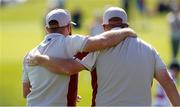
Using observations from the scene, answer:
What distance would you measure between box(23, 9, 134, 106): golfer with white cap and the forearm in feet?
0.17

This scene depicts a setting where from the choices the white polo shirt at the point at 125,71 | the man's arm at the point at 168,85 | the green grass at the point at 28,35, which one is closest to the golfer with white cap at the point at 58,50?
the white polo shirt at the point at 125,71

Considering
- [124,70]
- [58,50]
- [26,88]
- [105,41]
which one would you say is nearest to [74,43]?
[58,50]

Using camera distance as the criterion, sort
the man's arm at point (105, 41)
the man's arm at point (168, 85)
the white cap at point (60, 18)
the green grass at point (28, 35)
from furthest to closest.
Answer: the green grass at point (28, 35) → the white cap at point (60, 18) → the man's arm at point (168, 85) → the man's arm at point (105, 41)

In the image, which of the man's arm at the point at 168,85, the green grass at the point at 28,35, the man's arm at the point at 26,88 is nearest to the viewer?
the man's arm at the point at 168,85

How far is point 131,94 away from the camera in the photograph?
Result: 888 centimetres

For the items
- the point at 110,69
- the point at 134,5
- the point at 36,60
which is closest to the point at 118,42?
the point at 110,69

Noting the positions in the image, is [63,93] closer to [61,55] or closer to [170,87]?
[61,55]

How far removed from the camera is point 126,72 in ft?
29.1

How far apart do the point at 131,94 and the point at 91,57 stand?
1.85 feet

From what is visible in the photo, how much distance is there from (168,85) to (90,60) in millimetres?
856

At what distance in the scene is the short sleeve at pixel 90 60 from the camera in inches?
352

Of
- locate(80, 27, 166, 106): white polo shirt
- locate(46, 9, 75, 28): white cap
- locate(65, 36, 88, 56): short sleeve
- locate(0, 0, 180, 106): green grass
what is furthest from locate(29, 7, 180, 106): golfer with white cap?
locate(0, 0, 180, 106): green grass

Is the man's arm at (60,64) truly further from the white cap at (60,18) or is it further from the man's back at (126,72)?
the white cap at (60,18)

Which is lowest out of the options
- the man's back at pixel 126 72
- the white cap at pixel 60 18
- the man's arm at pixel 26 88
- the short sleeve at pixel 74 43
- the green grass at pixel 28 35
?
the green grass at pixel 28 35
